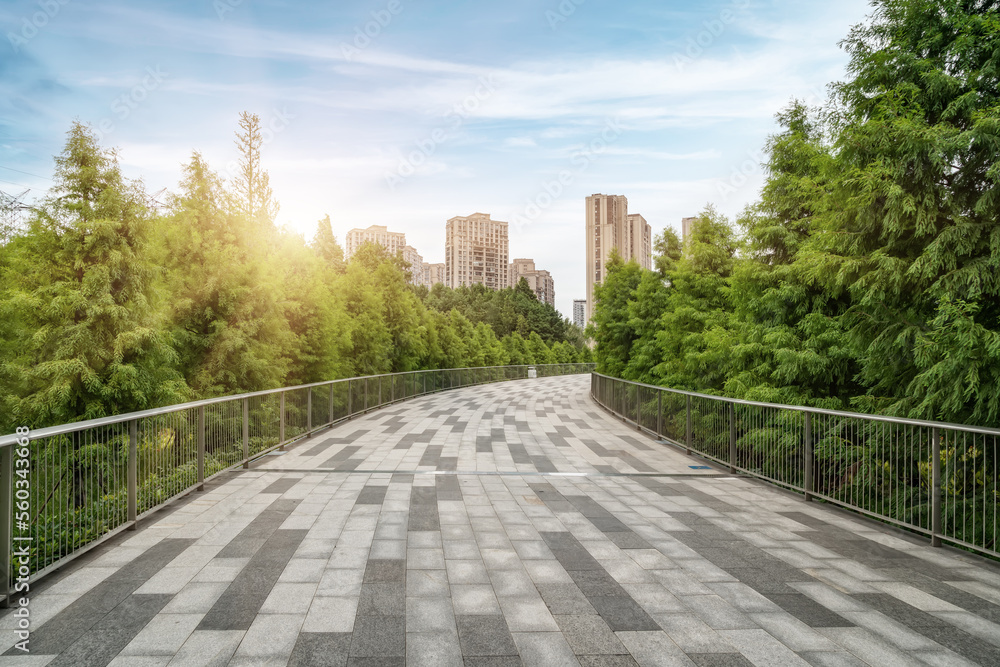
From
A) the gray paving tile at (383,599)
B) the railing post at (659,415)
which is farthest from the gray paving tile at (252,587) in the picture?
the railing post at (659,415)

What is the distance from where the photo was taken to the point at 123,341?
37.2 ft

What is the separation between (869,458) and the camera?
204 inches

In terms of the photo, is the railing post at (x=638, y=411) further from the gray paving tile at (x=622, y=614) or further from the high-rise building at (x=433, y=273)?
the high-rise building at (x=433, y=273)

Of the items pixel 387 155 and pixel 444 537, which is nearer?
pixel 444 537

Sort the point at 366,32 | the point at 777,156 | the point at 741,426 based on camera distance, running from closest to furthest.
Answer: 1. the point at 741,426
2. the point at 366,32
3. the point at 777,156

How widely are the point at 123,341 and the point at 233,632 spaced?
37.2 feet

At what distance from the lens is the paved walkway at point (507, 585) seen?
253 centimetres

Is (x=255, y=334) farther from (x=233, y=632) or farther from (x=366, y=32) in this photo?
(x=233, y=632)

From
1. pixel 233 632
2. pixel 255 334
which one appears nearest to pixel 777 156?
pixel 233 632

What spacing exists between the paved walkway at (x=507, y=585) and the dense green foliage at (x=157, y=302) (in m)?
7.86
